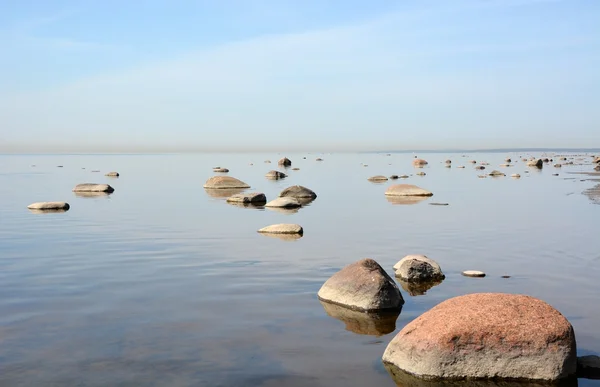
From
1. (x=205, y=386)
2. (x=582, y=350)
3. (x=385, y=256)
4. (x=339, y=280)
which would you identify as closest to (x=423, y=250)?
(x=385, y=256)

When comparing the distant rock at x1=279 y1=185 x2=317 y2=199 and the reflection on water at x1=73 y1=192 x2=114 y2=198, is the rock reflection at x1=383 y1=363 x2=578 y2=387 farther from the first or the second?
the reflection on water at x1=73 y1=192 x2=114 y2=198

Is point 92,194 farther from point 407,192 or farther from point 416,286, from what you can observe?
point 416,286

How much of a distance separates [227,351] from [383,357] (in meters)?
2.50

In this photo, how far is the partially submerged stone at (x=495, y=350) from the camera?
8.75 metres

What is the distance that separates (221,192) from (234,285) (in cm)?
3051

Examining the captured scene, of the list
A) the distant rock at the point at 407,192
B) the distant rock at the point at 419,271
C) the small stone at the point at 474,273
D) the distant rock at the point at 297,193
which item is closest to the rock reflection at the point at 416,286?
the distant rock at the point at 419,271

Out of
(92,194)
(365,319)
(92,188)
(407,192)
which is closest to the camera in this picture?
(365,319)

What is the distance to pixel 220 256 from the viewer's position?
18.2m

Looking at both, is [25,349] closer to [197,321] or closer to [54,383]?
[54,383]

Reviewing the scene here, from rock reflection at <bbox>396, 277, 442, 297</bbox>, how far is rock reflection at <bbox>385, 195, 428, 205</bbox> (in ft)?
69.4

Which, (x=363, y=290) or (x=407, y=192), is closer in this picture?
(x=363, y=290)

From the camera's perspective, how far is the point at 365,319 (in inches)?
464

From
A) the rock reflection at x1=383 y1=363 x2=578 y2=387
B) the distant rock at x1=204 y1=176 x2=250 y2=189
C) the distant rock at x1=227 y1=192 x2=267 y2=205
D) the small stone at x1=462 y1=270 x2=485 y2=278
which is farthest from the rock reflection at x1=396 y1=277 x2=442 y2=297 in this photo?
the distant rock at x1=204 y1=176 x2=250 y2=189

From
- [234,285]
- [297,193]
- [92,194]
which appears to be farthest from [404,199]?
[234,285]
